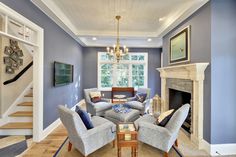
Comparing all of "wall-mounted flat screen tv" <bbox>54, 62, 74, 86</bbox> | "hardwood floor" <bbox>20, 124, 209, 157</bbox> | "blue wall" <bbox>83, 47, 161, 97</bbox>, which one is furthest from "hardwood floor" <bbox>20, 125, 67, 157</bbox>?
"blue wall" <bbox>83, 47, 161, 97</bbox>

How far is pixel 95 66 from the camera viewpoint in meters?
7.52

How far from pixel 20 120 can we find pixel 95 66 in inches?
176

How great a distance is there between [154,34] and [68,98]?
380 cm

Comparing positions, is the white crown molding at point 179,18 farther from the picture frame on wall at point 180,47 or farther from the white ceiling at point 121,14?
the picture frame on wall at point 180,47

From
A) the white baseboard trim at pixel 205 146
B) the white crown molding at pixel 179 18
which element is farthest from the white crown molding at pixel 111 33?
the white baseboard trim at pixel 205 146

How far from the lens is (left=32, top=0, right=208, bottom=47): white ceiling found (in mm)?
3152

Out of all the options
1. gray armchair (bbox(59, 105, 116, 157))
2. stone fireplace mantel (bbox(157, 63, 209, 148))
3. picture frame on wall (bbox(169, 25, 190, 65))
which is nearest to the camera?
gray armchair (bbox(59, 105, 116, 157))

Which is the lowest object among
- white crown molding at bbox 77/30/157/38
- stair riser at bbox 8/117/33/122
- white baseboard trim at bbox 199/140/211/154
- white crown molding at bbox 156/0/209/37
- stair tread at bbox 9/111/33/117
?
white baseboard trim at bbox 199/140/211/154

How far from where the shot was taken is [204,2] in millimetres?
2771

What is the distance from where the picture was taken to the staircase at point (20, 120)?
10.7 feet

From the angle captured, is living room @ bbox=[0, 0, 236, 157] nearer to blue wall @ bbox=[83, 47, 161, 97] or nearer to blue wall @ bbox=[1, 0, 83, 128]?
blue wall @ bbox=[1, 0, 83, 128]

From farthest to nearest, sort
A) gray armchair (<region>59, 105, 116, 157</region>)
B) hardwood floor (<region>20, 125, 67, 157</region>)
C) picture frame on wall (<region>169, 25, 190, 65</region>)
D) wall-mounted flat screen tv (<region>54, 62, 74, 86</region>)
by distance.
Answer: wall-mounted flat screen tv (<region>54, 62, 74, 86</region>) → picture frame on wall (<region>169, 25, 190, 65</region>) → hardwood floor (<region>20, 125, 67, 157</region>) → gray armchair (<region>59, 105, 116, 157</region>)

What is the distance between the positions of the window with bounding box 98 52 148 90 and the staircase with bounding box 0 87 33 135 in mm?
3960

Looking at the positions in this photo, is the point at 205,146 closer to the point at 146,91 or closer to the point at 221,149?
the point at 221,149
